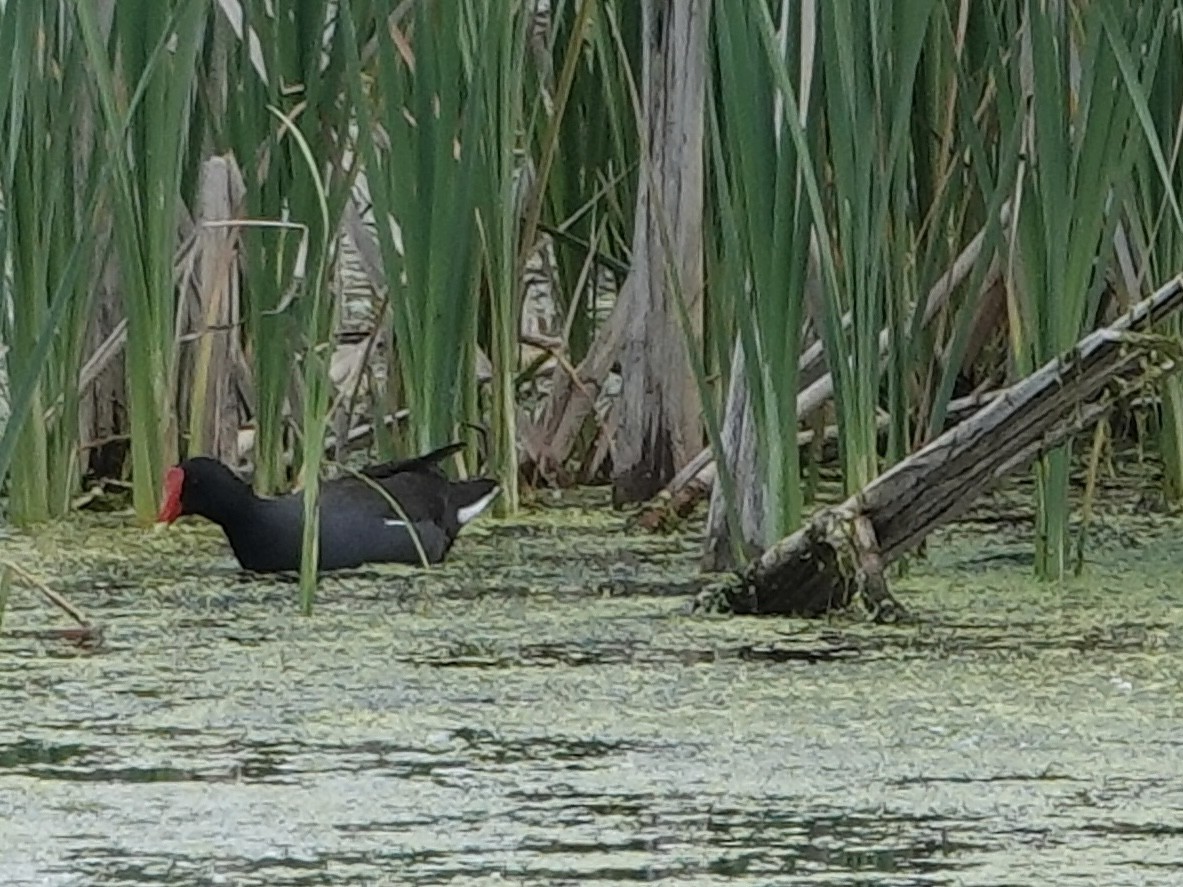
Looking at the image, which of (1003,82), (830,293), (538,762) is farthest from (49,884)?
(1003,82)

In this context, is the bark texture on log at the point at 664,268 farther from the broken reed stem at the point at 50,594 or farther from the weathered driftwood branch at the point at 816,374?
the broken reed stem at the point at 50,594

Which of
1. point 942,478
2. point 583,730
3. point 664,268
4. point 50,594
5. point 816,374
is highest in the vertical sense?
point 664,268

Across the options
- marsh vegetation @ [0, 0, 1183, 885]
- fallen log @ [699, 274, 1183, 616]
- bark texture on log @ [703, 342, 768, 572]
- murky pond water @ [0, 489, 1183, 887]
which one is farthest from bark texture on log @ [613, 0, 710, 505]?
fallen log @ [699, 274, 1183, 616]

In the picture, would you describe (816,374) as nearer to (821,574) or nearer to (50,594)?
(821,574)

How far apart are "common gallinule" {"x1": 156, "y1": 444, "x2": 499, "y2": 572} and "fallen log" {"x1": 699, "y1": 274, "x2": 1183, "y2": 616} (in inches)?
25.8

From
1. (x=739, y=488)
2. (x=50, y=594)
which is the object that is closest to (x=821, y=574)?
(x=739, y=488)

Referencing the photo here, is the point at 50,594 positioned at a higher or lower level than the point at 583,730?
higher

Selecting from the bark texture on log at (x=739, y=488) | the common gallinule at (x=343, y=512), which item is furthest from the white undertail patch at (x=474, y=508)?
the bark texture on log at (x=739, y=488)

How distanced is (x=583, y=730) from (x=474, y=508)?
4.64 ft

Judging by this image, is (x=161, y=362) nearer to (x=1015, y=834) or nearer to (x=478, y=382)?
(x=478, y=382)

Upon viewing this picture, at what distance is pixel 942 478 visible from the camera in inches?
160

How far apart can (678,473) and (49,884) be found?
248cm

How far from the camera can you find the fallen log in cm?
397

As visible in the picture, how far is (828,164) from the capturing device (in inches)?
172
